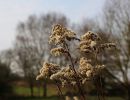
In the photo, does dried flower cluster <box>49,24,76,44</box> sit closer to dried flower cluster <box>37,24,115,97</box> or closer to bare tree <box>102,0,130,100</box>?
dried flower cluster <box>37,24,115,97</box>

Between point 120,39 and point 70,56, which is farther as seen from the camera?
point 120,39

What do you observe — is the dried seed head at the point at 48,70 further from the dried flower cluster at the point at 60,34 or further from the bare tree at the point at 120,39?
the bare tree at the point at 120,39

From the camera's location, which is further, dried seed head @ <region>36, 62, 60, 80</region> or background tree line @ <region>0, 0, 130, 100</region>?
background tree line @ <region>0, 0, 130, 100</region>

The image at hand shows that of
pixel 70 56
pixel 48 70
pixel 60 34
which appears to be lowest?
pixel 48 70

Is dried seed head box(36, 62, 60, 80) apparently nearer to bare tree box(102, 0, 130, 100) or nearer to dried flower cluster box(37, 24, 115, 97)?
dried flower cluster box(37, 24, 115, 97)

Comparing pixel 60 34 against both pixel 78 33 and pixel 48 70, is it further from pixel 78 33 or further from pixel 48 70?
pixel 78 33

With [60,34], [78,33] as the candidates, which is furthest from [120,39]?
[60,34]

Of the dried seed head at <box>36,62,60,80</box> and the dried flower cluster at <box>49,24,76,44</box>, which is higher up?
the dried flower cluster at <box>49,24,76,44</box>

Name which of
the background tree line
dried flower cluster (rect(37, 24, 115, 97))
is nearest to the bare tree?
the background tree line

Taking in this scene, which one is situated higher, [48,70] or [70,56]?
[70,56]

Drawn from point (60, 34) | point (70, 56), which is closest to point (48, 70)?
point (70, 56)

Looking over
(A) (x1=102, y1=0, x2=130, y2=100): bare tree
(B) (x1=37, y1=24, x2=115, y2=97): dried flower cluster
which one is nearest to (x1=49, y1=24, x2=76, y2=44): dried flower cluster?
(B) (x1=37, y1=24, x2=115, y2=97): dried flower cluster
